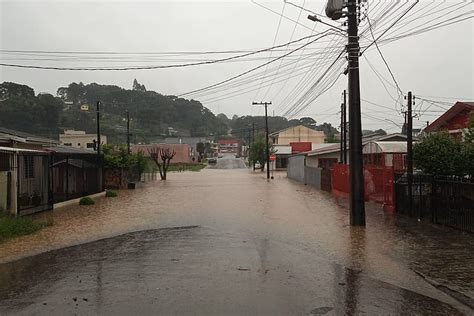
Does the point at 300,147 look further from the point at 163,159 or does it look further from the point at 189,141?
the point at 189,141

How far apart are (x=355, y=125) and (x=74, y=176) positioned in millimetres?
16221

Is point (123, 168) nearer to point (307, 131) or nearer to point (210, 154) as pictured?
point (307, 131)

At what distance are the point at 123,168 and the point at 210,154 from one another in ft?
432

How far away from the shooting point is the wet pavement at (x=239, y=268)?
254 inches

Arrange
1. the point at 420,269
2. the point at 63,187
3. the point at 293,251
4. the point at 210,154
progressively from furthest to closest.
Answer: the point at 210,154, the point at 63,187, the point at 293,251, the point at 420,269

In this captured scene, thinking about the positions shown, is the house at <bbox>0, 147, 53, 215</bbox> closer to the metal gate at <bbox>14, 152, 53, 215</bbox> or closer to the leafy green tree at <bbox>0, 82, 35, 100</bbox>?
the metal gate at <bbox>14, 152, 53, 215</bbox>

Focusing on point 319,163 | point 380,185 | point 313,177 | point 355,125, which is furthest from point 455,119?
point 319,163

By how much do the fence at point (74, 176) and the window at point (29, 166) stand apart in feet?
4.41

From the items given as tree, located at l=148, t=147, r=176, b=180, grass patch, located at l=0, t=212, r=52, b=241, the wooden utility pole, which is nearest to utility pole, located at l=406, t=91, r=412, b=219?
the wooden utility pole

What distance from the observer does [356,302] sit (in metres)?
6.56

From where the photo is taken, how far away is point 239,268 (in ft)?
28.3

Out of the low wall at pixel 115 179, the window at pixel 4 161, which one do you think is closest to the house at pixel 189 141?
the low wall at pixel 115 179

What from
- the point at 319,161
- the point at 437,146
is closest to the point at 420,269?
the point at 437,146

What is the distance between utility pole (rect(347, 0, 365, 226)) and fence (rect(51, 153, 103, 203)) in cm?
1267
